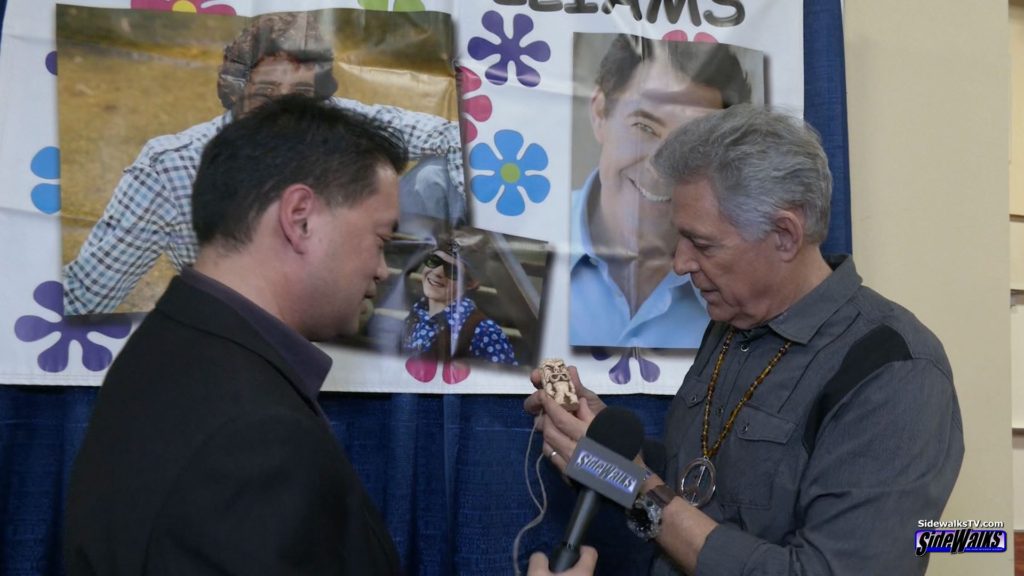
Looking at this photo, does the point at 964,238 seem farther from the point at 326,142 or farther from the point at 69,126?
the point at 69,126

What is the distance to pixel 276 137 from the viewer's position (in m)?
1.02

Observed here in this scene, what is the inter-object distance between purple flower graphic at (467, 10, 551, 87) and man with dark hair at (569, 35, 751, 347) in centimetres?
15

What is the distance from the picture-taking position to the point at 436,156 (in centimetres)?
192

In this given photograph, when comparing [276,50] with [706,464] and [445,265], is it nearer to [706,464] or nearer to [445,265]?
[445,265]

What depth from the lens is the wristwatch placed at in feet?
4.16

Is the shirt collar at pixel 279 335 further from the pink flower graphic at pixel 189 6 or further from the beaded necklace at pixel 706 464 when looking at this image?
the pink flower graphic at pixel 189 6

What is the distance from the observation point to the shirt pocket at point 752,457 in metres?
1.29

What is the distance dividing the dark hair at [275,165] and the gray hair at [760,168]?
51cm

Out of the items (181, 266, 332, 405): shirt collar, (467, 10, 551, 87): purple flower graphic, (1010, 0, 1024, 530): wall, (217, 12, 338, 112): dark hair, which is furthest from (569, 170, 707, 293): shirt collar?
(1010, 0, 1024, 530): wall

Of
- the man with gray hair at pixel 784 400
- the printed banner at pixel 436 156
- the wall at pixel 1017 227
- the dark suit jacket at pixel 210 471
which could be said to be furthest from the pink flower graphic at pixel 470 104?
the wall at pixel 1017 227

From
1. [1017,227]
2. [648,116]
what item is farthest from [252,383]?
[1017,227]

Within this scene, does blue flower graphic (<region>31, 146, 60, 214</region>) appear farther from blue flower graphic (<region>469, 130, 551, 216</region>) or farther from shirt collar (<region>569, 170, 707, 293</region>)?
shirt collar (<region>569, 170, 707, 293</region>)

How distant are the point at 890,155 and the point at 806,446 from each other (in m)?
1.29

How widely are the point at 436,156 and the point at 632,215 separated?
44cm
